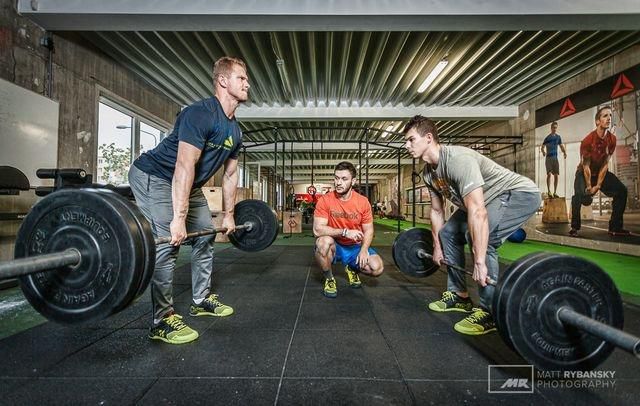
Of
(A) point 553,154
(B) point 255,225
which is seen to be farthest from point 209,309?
(A) point 553,154

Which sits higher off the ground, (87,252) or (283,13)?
(283,13)

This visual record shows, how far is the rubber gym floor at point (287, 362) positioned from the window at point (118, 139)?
7.06 ft

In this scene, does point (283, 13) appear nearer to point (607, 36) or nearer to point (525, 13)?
point (525, 13)

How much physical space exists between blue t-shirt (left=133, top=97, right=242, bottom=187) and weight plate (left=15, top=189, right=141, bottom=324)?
507mm

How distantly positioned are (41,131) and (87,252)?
2474 mm

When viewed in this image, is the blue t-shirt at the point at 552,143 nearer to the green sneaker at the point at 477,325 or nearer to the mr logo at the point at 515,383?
the green sneaker at the point at 477,325

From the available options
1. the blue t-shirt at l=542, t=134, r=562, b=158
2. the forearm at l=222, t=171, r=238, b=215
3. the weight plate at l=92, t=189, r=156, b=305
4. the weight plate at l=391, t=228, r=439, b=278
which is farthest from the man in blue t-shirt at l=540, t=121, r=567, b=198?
the weight plate at l=92, t=189, r=156, b=305

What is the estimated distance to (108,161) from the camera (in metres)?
3.62

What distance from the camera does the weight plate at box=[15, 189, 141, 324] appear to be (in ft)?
2.63

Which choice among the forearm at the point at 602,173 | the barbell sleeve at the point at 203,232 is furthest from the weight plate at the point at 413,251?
the forearm at the point at 602,173

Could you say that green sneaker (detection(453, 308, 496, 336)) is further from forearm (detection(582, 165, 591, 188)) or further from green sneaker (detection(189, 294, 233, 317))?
forearm (detection(582, 165, 591, 188))

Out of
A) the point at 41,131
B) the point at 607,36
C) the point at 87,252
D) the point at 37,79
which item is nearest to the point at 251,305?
the point at 87,252

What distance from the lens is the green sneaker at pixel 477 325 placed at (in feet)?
4.49

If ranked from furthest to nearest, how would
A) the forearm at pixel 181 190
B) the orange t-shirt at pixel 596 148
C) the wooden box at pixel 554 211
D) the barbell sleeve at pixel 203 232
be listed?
the wooden box at pixel 554 211 → the orange t-shirt at pixel 596 148 → the forearm at pixel 181 190 → the barbell sleeve at pixel 203 232
